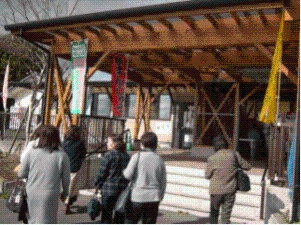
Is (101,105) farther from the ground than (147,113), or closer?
farther from the ground

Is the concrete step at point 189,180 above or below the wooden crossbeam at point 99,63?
below

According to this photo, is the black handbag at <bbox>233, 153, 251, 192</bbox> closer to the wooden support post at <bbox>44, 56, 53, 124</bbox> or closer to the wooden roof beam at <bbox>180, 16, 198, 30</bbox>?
the wooden roof beam at <bbox>180, 16, 198, 30</bbox>

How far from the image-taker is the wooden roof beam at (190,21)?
785 centimetres

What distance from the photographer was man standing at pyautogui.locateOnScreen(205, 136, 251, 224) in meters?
5.46

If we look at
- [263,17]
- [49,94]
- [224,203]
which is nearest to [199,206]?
[224,203]

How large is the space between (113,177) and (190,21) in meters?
4.26

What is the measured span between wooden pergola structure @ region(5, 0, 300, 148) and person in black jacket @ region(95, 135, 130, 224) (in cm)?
346

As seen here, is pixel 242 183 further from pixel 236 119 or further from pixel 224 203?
pixel 236 119

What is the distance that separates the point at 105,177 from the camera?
5164mm

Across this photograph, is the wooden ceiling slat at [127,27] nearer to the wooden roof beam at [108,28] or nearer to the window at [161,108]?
the wooden roof beam at [108,28]

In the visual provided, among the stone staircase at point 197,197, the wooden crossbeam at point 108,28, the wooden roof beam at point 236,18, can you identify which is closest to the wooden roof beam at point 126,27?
the wooden crossbeam at point 108,28

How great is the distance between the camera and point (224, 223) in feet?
18.3

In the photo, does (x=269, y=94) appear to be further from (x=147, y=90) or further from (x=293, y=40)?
(x=147, y=90)

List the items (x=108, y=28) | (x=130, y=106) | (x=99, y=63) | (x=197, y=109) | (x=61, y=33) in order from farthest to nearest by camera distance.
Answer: (x=130, y=106) → (x=197, y=109) → (x=61, y=33) → (x=99, y=63) → (x=108, y=28)
